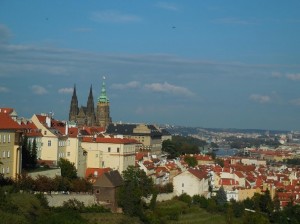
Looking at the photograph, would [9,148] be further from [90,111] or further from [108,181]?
[90,111]

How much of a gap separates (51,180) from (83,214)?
10.6ft

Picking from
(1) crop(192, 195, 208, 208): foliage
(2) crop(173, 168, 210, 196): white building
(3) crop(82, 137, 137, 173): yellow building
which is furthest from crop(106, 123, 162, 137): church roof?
(1) crop(192, 195, 208, 208): foliage

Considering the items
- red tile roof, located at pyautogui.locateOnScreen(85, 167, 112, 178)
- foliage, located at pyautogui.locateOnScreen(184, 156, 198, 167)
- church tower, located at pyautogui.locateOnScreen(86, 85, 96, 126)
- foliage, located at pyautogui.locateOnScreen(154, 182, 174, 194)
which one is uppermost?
church tower, located at pyautogui.locateOnScreen(86, 85, 96, 126)

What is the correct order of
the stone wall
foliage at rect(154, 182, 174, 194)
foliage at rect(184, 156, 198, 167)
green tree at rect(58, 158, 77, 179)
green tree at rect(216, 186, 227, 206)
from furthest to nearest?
foliage at rect(184, 156, 198, 167) → green tree at rect(216, 186, 227, 206) → foliage at rect(154, 182, 174, 194) → green tree at rect(58, 158, 77, 179) → the stone wall

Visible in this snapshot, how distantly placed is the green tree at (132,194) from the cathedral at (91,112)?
58.4m

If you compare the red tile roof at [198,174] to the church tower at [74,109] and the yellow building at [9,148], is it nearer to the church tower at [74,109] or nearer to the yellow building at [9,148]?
the yellow building at [9,148]

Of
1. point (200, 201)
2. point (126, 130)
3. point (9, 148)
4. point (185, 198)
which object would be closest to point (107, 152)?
point (185, 198)

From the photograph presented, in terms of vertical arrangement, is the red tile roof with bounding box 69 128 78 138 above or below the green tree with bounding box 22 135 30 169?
above

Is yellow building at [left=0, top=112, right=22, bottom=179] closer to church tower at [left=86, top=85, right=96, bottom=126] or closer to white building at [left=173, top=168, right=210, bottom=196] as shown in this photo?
white building at [left=173, top=168, right=210, bottom=196]

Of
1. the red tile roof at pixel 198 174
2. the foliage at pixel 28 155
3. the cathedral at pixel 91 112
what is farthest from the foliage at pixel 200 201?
the cathedral at pixel 91 112

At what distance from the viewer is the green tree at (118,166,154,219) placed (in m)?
41.6

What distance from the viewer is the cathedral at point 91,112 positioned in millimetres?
106625

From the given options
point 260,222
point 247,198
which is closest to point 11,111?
point 260,222

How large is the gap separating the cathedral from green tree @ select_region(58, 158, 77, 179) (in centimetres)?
5850
